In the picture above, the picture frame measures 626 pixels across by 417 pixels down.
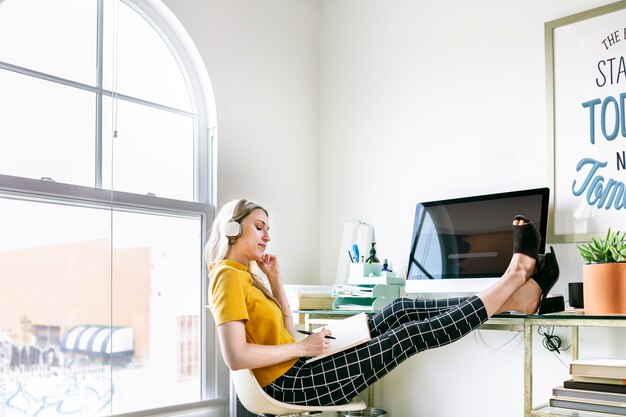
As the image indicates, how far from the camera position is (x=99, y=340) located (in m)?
2.69

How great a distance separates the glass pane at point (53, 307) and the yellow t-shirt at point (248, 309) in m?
Answer: 0.64

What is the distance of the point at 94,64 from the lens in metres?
2.79

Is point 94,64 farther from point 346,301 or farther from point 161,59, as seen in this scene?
point 346,301

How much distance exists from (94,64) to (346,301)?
4.81 feet

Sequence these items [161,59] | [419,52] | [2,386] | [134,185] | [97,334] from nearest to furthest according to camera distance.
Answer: [2,386]
[97,334]
[134,185]
[161,59]
[419,52]

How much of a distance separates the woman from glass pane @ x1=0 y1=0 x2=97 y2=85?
971mm

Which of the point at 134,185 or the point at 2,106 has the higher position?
the point at 2,106

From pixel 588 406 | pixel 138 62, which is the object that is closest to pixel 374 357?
pixel 588 406

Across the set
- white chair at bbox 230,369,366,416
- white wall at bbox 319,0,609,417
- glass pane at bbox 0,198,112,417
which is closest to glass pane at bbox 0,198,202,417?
glass pane at bbox 0,198,112,417

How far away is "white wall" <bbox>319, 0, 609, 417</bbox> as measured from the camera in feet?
9.45

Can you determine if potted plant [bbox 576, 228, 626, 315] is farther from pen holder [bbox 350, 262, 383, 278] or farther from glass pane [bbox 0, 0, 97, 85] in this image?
glass pane [bbox 0, 0, 97, 85]

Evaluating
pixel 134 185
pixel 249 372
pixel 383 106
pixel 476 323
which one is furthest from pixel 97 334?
pixel 383 106

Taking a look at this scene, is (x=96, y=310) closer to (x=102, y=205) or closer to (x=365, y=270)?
(x=102, y=205)

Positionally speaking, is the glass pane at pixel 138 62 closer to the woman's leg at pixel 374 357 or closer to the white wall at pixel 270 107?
the white wall at pixel 270 107
